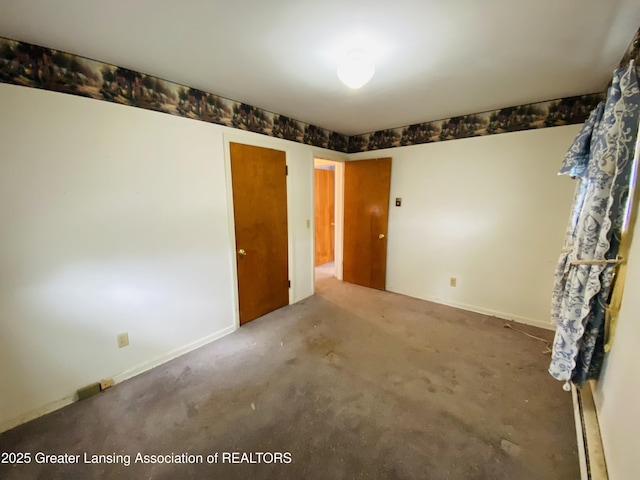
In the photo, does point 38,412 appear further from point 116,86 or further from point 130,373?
point 116,86

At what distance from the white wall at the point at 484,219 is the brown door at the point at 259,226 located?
5.36 feet

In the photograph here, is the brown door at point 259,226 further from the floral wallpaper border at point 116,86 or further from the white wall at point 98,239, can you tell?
the floral wallpaper border at point 116,86

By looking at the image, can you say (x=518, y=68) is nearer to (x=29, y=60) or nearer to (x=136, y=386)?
(x=29, y=60)

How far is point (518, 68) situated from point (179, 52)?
2342 mm

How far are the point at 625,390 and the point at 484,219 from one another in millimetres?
2158

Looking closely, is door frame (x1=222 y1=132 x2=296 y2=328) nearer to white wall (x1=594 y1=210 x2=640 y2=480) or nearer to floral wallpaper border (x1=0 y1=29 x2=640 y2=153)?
floral wallpaper border (x1=0 y1=29 x2=640 y2=153)

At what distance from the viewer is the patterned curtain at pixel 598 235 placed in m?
1.17

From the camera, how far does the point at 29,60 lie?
1484 millimetres

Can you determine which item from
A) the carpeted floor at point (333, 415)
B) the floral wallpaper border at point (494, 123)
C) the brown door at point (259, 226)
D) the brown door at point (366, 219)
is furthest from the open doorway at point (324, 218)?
the carpeted floor at point (333, 415)

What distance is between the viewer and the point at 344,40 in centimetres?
145

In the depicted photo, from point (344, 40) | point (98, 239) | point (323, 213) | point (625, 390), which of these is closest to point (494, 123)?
point (344, 40)

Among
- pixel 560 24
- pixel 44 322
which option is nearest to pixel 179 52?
pixel 44 322

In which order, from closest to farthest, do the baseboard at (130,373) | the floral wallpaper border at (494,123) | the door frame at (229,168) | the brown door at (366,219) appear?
the baseboard at (130,373) → the floral wallpaper border at (494,123) → the door frame at (229,168) → the brown door at (366,219)

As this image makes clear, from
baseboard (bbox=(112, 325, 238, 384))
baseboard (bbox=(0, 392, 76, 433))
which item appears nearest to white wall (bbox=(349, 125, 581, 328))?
baseboard (bbox=(112, 325, 238, 384))
